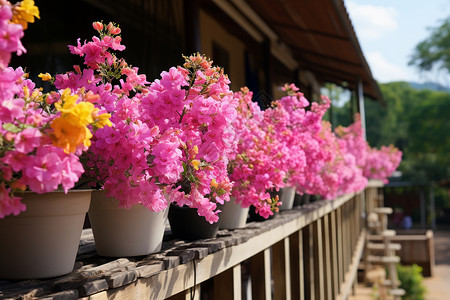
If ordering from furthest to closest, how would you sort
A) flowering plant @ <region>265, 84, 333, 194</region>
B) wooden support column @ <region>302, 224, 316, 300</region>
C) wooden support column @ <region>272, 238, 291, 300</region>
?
wooden support column @ <region>302, 224, 316, 300</region>, wooden support column @ <region>272, 238, 291, 300</region>, flowering plant @ <region>265, 84, 333, 194</region>

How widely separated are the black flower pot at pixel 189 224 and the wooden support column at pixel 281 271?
911 mm

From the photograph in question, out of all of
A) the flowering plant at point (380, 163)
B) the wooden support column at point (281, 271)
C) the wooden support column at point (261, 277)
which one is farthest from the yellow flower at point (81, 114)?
the flowering plant at point (380, 163)

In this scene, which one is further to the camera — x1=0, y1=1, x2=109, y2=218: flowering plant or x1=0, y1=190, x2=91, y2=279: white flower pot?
x1=0, y1=190, x2=91, y2=279: white flower pot

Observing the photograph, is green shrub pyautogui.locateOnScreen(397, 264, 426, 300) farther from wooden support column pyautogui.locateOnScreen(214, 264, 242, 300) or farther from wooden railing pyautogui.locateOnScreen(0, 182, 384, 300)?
wooden support column pyautogui.locateOnScreen(214, 264, 242, 300)

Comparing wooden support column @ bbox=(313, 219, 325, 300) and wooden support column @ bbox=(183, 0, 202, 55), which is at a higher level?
wooden support column @ bbox=(183, 0, 202, 55)

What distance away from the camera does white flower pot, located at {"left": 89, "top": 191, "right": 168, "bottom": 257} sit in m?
1.48

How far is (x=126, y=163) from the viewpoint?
128 cm

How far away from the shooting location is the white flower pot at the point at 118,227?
1478 mm

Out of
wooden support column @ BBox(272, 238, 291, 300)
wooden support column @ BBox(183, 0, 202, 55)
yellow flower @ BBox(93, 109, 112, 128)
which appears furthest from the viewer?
wooden support column @ BBox(183, 0, 202, 55)

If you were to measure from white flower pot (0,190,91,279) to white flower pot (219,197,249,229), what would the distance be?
96cm

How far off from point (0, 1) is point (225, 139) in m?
0.79

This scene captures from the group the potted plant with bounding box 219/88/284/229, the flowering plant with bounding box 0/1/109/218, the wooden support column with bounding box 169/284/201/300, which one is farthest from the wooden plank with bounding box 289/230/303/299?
the flowering plant with bounding box 0/1/109/218

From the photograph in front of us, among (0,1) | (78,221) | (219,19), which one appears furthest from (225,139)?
(219,19)

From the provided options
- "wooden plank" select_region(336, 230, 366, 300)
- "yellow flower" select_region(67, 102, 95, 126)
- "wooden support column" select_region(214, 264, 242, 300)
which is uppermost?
"yellow flower" select_region(67, 102, 95, 126)
